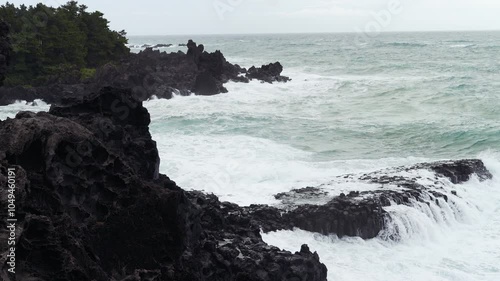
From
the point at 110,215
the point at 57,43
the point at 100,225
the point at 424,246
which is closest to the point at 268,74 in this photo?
the point at 57,43

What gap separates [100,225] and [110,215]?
0.74ft

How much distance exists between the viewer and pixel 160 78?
4306cm

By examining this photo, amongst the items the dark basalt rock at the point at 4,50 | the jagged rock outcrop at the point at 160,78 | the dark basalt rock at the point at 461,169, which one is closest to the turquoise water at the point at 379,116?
the jagged rock outcrop at the point at 160,78

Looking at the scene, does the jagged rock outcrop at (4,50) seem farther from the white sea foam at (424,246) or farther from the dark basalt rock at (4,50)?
the white sea foam at (424,246)

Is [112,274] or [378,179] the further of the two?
[378,179]

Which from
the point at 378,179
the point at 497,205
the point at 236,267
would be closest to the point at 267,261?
the point at 236,267

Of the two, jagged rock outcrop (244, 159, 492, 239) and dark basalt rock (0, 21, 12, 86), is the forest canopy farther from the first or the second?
jagged rock outcrop (244, 159, 492, 239)

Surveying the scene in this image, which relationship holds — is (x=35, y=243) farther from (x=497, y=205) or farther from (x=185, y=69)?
(x=185, y=69)

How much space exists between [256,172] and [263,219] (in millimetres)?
4784

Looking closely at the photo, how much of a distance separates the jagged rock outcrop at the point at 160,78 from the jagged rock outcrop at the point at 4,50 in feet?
45.6

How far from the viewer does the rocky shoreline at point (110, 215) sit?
6.27 meters

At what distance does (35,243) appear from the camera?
604 cm

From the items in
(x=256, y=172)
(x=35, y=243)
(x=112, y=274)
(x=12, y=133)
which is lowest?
(x=256, y=172)

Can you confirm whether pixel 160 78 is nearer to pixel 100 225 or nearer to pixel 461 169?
pixel 461 169
